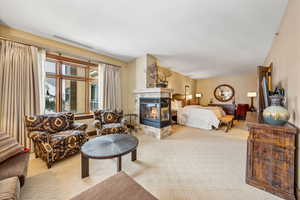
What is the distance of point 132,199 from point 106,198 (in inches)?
7.6

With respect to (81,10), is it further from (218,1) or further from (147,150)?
(147,150)

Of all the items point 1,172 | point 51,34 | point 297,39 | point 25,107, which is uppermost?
point 51,34

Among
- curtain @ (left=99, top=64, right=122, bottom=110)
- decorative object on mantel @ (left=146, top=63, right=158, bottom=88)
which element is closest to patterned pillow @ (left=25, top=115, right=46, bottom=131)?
curtain @ (left=99, top=64, right=122, bottom=110)

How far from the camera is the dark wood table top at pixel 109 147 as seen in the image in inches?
60.7

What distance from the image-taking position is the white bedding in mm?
4215

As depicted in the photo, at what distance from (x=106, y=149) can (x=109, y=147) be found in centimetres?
6

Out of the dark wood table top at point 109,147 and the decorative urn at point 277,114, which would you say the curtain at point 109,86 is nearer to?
the dark wood table top at point 109,147

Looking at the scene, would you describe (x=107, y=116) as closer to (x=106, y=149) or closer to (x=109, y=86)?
(x=109, y=86)

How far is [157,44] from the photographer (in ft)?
9.86

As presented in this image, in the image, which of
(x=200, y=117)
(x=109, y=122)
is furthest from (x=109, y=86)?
(x=200, y=117)

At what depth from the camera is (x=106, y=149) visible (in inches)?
65.6

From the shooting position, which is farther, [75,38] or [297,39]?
[75,38]

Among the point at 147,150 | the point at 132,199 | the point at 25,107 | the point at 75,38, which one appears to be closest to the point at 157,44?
the point at 75,38

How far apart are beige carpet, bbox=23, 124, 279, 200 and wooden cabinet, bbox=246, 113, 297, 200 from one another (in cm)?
13
